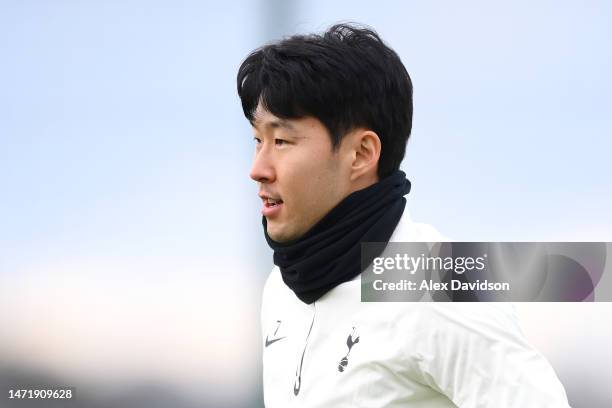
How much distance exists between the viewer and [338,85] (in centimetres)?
199

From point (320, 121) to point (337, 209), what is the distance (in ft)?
0.59

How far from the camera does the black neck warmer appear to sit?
1.97m

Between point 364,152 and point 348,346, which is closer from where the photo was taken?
point 348,346

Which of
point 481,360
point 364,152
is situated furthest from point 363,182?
point 481,360

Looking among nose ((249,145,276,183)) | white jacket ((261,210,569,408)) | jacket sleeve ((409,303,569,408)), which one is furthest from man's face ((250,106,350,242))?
jacket sleeve ((409,303,569,408))

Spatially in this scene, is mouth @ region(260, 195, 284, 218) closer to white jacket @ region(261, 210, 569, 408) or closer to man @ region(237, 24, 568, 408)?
man @ region(237, 24, 568, 408)

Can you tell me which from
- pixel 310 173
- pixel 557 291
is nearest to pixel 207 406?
pixel 557 291

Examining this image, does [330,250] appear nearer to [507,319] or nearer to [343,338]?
[343,338]

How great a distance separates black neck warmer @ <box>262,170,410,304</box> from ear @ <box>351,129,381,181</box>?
4 centimetres

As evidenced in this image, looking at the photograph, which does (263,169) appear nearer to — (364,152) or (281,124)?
(281,124)

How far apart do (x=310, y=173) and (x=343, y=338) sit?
0.33 meters

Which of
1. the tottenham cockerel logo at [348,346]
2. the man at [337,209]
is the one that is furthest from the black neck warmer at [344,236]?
the tottenham cockerel logo at [348,346]

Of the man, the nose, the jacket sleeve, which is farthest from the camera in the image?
the nose

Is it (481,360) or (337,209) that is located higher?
(337,209)
